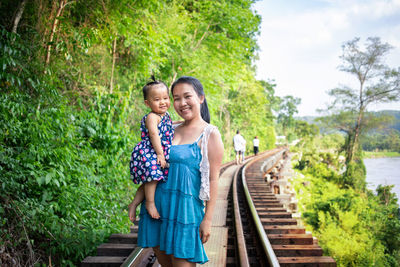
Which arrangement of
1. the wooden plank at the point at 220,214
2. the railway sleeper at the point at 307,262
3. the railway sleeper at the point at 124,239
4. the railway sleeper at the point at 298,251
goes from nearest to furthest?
1. the railway sleeper at the point at 307,262
2. the railway sleeper at the point at 298,251
3. the railway sleeper at the point at 124,239
4. the wooden plank at the point at 220,214

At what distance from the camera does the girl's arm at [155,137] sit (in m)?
1.87

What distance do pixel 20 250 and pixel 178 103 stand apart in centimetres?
280

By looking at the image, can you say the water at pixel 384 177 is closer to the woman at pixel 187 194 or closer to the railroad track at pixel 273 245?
the railroad track at pixel 273 245

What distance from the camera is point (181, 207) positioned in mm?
1850

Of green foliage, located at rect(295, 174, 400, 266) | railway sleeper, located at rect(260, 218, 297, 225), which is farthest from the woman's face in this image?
green foliage, located at rect(295, 174, 400, 266)

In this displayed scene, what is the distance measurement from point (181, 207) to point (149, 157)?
1.20 feet

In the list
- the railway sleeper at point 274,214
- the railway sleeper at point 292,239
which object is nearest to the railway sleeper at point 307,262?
the railway sleeper at point 292,239

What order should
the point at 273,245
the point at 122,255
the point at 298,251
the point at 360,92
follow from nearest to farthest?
the point at 122,255 → the point at 298,251 → the point at 273,245 → the point at 360,92

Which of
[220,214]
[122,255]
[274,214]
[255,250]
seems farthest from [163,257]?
[274,214]

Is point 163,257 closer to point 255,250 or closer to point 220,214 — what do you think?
point 255,250

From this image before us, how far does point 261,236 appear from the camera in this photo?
3824 millimetres

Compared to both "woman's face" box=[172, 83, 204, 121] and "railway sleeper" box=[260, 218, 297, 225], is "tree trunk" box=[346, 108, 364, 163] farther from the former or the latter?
"woman's face" box=[172, 83, 204, 121]

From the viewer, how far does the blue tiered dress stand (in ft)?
6.02

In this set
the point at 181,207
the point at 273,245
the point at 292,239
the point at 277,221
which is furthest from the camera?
the point at 277,221
